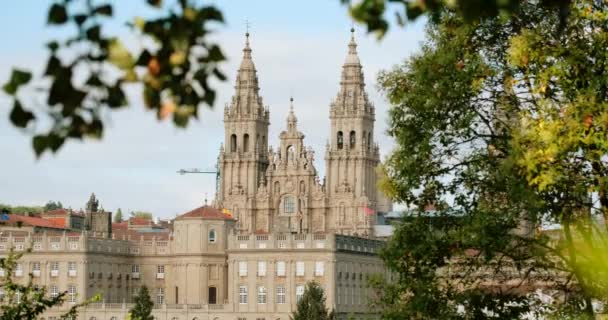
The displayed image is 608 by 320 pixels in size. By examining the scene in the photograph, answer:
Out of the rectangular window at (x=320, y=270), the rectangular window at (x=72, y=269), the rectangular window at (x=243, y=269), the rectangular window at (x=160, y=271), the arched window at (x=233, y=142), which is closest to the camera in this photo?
the rectangular window at (x=320, y=270)

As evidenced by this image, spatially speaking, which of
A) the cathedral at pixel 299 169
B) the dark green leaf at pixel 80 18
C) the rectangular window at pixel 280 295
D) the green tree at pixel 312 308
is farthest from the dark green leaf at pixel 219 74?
the cathedral at pixel 299 169

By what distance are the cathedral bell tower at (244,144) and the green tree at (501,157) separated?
11301cm

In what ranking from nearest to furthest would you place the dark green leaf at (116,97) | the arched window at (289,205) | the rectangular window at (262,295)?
the dark green leaf at (116,97), the rectangular window at (262,295), the arched window at (289,205)

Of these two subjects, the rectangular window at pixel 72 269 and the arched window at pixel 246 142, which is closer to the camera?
the rectangular window at pixel 72 269

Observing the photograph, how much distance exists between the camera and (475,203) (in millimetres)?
24172

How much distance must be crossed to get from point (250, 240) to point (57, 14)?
348 ft

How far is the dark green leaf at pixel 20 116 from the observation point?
5.75 m

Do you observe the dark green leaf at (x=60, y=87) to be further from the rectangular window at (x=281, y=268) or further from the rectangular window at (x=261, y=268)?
the rectangular window at (x=261, y=268)

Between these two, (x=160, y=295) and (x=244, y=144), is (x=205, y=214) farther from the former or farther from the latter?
(x=244, y=144)

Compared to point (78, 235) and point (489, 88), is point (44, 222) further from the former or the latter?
point (489, 88)

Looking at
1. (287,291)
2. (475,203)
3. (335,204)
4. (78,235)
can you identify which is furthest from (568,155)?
(335,204)

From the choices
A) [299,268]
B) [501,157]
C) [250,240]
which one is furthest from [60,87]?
[250,240]

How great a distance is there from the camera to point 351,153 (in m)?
137

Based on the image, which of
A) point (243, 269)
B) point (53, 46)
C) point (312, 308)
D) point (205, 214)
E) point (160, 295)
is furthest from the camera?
point (160, 295)
